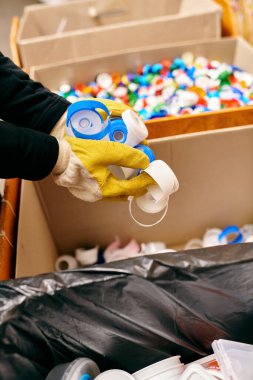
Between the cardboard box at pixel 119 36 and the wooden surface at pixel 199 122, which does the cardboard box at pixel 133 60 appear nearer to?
the cardboard box at pixel 119 36

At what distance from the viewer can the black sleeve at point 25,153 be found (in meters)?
0.60

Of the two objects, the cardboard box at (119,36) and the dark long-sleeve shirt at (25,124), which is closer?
the dark long-sleeve shirt at (25,124)

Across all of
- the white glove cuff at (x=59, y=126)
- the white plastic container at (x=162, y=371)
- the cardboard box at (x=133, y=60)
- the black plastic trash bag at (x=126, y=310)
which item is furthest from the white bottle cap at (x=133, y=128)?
the cardboard box at (x=133, y=60)

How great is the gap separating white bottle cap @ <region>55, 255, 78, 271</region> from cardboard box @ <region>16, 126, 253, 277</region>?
24 millimetres

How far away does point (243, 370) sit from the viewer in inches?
24.5

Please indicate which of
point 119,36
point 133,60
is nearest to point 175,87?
point 133,60

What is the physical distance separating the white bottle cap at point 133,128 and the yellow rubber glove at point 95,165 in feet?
0.29

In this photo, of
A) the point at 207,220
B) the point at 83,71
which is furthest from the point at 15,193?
the point at 83,71

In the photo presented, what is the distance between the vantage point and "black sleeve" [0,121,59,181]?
23.5 inches

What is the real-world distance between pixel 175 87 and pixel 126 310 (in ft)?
3.51

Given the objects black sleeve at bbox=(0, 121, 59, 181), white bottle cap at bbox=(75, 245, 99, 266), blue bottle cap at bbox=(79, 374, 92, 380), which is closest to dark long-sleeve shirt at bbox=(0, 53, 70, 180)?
black sleeve at bbox=(0, 121, 59, 181)

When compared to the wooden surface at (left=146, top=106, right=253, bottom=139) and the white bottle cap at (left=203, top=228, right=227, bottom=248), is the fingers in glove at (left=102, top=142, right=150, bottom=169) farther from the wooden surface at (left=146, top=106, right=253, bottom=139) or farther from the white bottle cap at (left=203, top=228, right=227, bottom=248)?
the white bottle cap at (left=203, top=228, right=227, bottom=248)

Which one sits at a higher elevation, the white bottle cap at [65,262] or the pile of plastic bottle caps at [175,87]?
the pile of plastic bottle caps at [175,87]

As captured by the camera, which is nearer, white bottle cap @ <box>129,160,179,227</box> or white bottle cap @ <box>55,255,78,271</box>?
white bottle cap @ <box>129,160,179,227</box>
